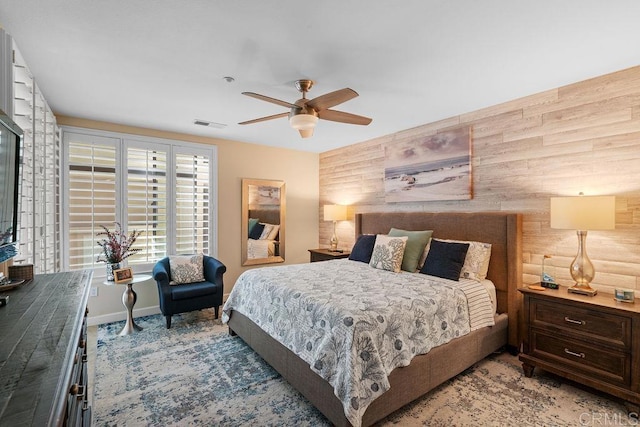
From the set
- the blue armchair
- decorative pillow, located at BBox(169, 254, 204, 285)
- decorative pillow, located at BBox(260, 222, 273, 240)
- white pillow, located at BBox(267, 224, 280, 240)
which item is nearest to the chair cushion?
the blue armchair

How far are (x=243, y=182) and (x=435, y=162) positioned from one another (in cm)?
294

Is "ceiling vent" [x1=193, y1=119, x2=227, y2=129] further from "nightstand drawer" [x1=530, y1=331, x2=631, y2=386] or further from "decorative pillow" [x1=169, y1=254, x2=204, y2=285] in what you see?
"nightstand drawer" [x1=530, y1=331, x2=631, y2=386]

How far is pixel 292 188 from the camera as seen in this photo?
563cm

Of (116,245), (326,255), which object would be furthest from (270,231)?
(116,245)

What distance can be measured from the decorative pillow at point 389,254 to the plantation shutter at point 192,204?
262cm

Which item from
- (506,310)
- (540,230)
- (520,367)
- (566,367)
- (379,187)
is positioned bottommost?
(520,367)

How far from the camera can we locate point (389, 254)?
3.56 metres

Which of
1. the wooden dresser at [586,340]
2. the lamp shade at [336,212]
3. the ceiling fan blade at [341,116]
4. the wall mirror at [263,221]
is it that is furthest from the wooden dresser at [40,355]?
the lamp shade at [336,212]

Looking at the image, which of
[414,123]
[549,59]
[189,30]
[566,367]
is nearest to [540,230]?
[566,367]

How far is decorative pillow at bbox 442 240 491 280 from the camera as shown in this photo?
125 inches

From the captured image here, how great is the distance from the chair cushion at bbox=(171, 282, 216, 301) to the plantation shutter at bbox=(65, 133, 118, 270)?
1183 mm

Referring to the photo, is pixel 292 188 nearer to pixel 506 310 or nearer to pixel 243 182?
pixel 243 182

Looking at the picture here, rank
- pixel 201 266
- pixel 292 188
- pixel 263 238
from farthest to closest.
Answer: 1. pixel 292 188
2. pixel 263 238
3. pixel 201 266

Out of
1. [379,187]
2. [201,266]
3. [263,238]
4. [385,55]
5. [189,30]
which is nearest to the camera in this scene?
[189,30]
